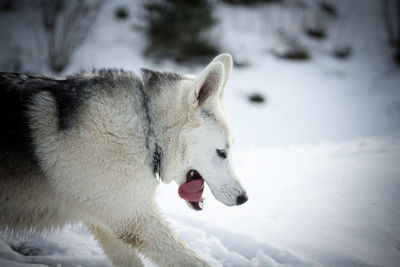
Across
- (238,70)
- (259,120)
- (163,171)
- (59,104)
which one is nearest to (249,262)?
(163,171)

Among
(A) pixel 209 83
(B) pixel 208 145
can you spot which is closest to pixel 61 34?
(A) pixel 209 83

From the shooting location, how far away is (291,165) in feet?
13.4

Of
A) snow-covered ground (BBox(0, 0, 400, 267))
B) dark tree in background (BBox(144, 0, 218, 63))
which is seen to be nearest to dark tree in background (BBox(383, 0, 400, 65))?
snow-covered ground (BBox(0, 0, 400, 267))

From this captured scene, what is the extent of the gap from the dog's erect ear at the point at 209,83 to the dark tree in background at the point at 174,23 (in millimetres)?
7028

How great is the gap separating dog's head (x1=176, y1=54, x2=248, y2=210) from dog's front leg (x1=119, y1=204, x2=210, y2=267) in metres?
0.33

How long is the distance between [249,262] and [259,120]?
5505 mm

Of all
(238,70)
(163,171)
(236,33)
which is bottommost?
(163,171)

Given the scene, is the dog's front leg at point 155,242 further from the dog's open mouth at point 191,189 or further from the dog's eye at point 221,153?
the dog's eye at point 221,153

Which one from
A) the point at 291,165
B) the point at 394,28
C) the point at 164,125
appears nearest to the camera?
the point at 164,125

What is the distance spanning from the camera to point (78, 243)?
2.17m

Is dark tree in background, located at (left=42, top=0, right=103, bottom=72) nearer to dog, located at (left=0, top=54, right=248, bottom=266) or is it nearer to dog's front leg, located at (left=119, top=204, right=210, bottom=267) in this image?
dog, located at (left=0, top=54, right=248, bottom=266)

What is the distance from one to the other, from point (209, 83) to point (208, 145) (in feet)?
1.52

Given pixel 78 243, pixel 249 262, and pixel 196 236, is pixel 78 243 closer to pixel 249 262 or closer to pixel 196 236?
pixel 196 236

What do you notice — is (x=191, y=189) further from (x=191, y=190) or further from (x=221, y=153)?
(x=221, y=153)
